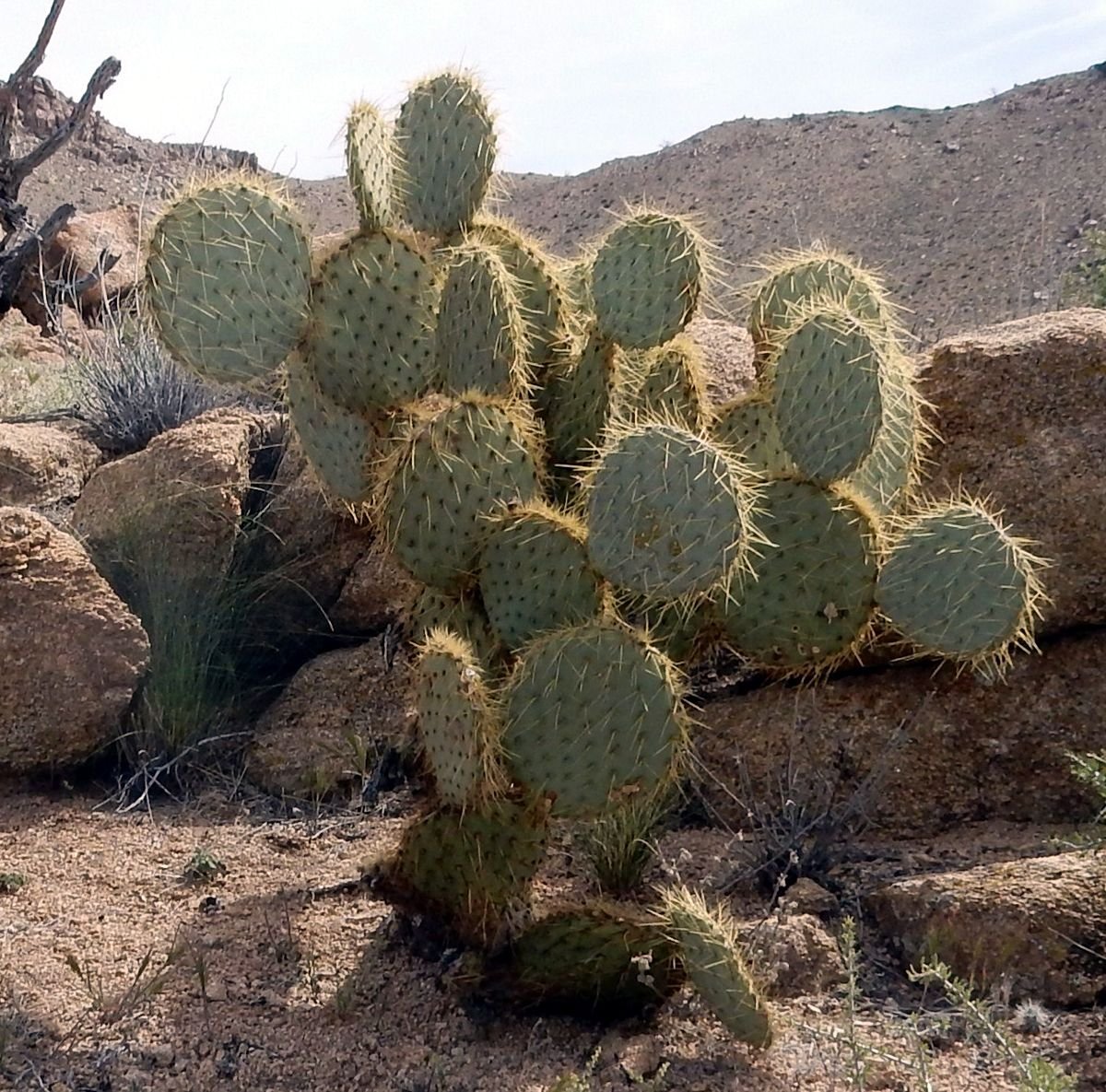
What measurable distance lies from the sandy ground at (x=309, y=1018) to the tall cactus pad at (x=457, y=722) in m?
0.54

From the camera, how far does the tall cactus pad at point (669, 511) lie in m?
2.70

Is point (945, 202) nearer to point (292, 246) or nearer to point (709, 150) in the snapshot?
point (709, 150)

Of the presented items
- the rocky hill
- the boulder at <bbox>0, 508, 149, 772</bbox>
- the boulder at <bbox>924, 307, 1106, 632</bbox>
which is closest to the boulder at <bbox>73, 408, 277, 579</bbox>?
the boulder at <bbox>0, 508, 149, 772</bbox>

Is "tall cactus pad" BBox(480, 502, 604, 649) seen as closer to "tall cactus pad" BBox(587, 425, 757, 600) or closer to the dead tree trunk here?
"tall cactus pad" BBox(587, 425, 757, 600)

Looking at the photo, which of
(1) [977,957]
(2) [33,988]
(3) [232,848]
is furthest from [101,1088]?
(1) [977,957]

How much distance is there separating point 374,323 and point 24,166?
8293 millimetres

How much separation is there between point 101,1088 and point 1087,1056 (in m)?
2.08

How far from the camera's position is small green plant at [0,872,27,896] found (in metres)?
3.57

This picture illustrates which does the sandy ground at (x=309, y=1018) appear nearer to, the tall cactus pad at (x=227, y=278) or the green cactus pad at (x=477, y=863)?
the green cactus pad at (x=477, y=863)

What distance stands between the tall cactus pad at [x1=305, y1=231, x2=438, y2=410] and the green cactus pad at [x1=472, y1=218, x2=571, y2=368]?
1.13 feet

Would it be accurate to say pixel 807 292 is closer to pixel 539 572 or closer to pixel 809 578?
pixel 809 578

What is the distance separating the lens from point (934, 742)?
402cm

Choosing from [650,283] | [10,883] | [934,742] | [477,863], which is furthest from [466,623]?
[934,742]

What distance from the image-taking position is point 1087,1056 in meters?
2.80
